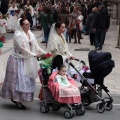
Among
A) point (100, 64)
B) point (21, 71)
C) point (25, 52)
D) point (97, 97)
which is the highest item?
point (25, 52)

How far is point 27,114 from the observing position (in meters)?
8.66

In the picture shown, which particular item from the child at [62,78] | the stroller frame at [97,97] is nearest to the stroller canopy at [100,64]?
the stroller frame at [97,97]

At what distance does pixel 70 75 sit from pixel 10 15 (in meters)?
16.7

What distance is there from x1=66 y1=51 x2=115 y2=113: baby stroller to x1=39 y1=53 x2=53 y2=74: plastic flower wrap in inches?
14.7

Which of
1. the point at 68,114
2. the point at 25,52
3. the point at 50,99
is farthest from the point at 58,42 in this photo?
the point at 68,114

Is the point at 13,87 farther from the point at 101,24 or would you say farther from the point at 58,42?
the point at 101,24

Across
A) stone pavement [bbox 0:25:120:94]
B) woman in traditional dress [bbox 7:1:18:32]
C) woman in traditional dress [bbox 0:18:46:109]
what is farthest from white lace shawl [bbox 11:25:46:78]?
woman in traditional dress [bbox 7:1:18:32]

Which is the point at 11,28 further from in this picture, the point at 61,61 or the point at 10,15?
the point at 61,61

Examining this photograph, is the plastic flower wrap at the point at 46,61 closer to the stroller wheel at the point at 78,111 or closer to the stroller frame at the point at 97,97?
the stroller frame at the point at 97,97

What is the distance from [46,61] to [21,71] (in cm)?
50

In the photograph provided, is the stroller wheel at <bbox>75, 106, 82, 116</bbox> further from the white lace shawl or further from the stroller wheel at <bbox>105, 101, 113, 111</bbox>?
the white lace shawl

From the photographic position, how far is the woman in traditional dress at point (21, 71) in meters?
8.80

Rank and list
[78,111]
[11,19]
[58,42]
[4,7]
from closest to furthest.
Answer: [78,111] → [58,42] → [11,19] → [4,7]

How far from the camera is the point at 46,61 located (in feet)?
28.7
